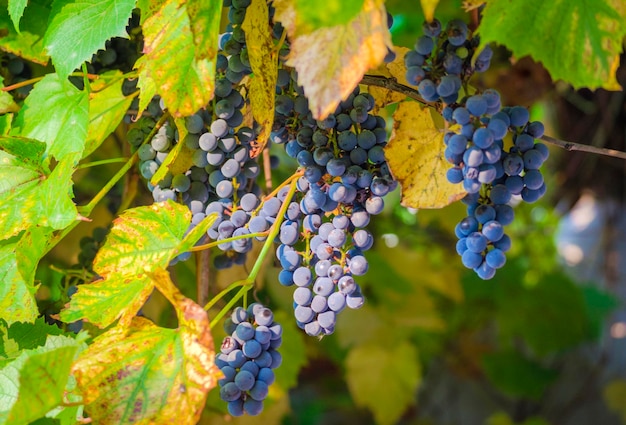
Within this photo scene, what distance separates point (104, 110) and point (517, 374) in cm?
182

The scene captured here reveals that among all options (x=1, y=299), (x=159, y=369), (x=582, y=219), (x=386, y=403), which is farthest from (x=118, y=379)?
(x=582, y=219)

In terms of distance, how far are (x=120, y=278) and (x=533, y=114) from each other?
188 cm

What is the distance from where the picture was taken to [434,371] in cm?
226

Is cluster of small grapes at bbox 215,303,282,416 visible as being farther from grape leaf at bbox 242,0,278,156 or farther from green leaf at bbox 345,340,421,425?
green leaf at bbox 345,340,421,425

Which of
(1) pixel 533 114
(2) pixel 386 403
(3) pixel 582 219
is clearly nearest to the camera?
(2) pixel 386 403

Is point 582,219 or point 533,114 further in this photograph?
point 582,219

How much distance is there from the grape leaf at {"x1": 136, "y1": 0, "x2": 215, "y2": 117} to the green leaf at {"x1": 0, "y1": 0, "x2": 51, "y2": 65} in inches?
7.4

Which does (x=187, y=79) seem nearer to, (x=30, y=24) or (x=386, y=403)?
(x=30, y=24)

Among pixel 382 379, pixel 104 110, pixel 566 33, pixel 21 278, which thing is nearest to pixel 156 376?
pixel 21 278

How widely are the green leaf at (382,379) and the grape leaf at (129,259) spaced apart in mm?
945

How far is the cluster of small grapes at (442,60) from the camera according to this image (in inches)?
19.0

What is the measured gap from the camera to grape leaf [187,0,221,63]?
1.60ft

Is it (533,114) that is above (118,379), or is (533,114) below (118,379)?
below

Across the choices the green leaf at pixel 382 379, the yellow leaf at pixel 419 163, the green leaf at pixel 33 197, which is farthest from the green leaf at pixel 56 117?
the green leaf at pixel 382 379
